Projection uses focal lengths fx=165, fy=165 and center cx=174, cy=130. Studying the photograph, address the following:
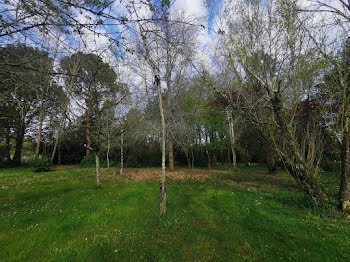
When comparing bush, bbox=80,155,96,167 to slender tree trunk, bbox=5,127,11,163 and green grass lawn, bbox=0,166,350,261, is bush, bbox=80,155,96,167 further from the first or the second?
green grass lawn, bbox=0,166,350,261

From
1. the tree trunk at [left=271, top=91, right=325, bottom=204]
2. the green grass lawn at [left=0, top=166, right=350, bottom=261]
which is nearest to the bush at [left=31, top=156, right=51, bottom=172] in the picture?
the green grass lawn at [left=0, top=166, right=350, bottom=261]

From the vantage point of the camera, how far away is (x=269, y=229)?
3.66 metres

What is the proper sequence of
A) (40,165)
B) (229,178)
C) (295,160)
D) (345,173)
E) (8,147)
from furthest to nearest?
(8,147)
(40,165)
(229,178)
(295,160)
(345,173)

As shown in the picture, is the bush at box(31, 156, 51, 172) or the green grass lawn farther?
the bush at box(31, 156, 51, 172)

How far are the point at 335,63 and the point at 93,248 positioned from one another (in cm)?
800

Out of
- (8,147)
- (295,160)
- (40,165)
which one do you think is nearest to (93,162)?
(40,165)

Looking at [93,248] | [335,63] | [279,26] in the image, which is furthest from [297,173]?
[93,248]

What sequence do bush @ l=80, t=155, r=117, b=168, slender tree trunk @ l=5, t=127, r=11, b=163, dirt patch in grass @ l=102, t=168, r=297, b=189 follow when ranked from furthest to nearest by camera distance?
slender tree trunk @ l=5, t=127, r=11, b=163 → bush @ l=80, t=155, r=117, b=168 → dirt patch in grass @ l=102, t=168, r=297, b=189

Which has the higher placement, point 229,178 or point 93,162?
point 93,162

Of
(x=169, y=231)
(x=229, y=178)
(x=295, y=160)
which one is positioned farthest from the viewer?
(x=229, y=178)

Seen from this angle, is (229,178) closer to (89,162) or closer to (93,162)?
(93,162)

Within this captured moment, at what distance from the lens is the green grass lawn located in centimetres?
275

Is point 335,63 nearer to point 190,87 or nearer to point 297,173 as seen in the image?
point 297,173

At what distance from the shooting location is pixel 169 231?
11.9ft
